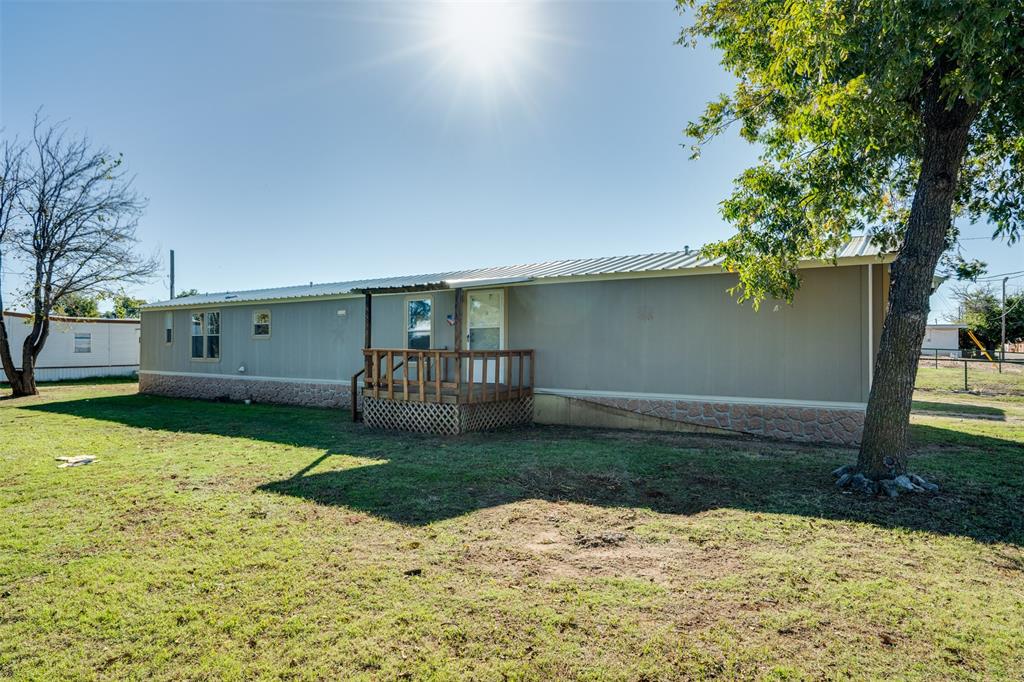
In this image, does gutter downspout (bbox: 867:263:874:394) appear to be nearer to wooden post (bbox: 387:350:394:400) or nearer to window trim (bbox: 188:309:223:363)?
wooden post (bbox: 387:350:394:400)

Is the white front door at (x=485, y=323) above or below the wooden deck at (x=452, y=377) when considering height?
above

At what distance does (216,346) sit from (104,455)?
864 cm

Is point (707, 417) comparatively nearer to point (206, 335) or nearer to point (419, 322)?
point (419, 322)

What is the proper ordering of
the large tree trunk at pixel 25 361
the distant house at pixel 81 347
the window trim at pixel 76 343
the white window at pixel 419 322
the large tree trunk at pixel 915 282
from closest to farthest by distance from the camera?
1. the large tree trunk at pixel 915 282
2. the white window at pixel 419 322
3. the large tree trunk at pixel 25 361
4. the distant house at pixel 81 347
5. the window trim at pixel 76 343

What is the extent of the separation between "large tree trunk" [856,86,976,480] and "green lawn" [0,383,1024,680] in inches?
23.5

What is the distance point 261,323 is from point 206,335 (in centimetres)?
252

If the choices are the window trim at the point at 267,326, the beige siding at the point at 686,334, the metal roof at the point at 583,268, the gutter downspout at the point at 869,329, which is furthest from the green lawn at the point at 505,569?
the window trim at the point at 267,326

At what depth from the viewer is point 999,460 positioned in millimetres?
6141

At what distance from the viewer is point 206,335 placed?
14.8 m

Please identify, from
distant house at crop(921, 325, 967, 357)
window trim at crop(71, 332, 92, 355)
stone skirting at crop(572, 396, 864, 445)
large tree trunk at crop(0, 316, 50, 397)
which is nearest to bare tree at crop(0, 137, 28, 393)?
large tree trunk at crop(0, 316, 50, 397)

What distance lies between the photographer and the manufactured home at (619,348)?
744cm

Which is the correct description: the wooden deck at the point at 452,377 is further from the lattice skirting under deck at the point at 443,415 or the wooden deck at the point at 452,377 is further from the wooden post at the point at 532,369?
the lattice skirting under deck at the point at 443,415

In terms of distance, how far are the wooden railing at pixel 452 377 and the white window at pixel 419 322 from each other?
0.51 meters

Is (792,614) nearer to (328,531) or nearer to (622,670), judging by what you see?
(622,670)
